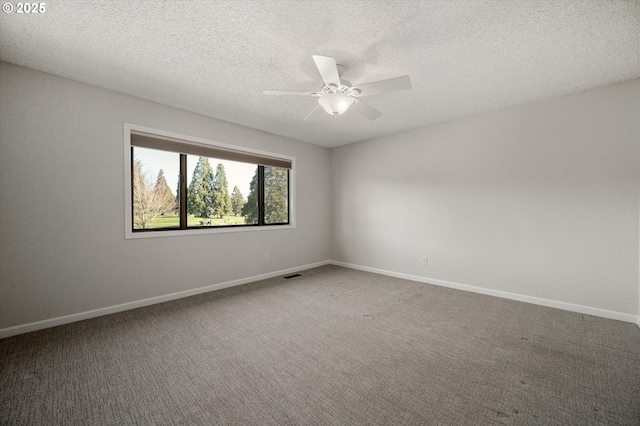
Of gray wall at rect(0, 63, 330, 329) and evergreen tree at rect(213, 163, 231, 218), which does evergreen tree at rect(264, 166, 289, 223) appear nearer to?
evergreen tree at rect(213, 163, 231, 218)

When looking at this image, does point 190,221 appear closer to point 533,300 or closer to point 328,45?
point 328,45

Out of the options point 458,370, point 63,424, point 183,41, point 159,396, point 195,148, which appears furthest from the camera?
point 195,148

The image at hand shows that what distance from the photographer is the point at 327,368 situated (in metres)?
1.98

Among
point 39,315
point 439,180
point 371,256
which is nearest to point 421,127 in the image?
point 439,180

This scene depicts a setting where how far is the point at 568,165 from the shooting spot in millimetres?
3119

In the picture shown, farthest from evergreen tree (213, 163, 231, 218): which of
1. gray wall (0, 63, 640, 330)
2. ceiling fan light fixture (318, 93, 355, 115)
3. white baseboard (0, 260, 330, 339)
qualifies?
ceiling fan light fixture (318, 93, 355, 115)

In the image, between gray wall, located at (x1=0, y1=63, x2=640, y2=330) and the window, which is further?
the window

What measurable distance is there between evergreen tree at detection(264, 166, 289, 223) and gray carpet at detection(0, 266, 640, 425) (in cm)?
203

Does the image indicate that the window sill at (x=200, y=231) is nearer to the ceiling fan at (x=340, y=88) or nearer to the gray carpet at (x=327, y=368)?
the gray carpet at (x=327, y=368)

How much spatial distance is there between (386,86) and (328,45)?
1.93ft

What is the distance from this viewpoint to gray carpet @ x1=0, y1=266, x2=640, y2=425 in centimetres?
155

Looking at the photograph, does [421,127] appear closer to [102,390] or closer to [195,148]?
[195,148]

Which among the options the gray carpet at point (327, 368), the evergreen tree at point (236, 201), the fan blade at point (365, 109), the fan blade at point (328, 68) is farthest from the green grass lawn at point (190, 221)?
the fan blade at point (328, 68)

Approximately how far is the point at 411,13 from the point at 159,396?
3069mm
